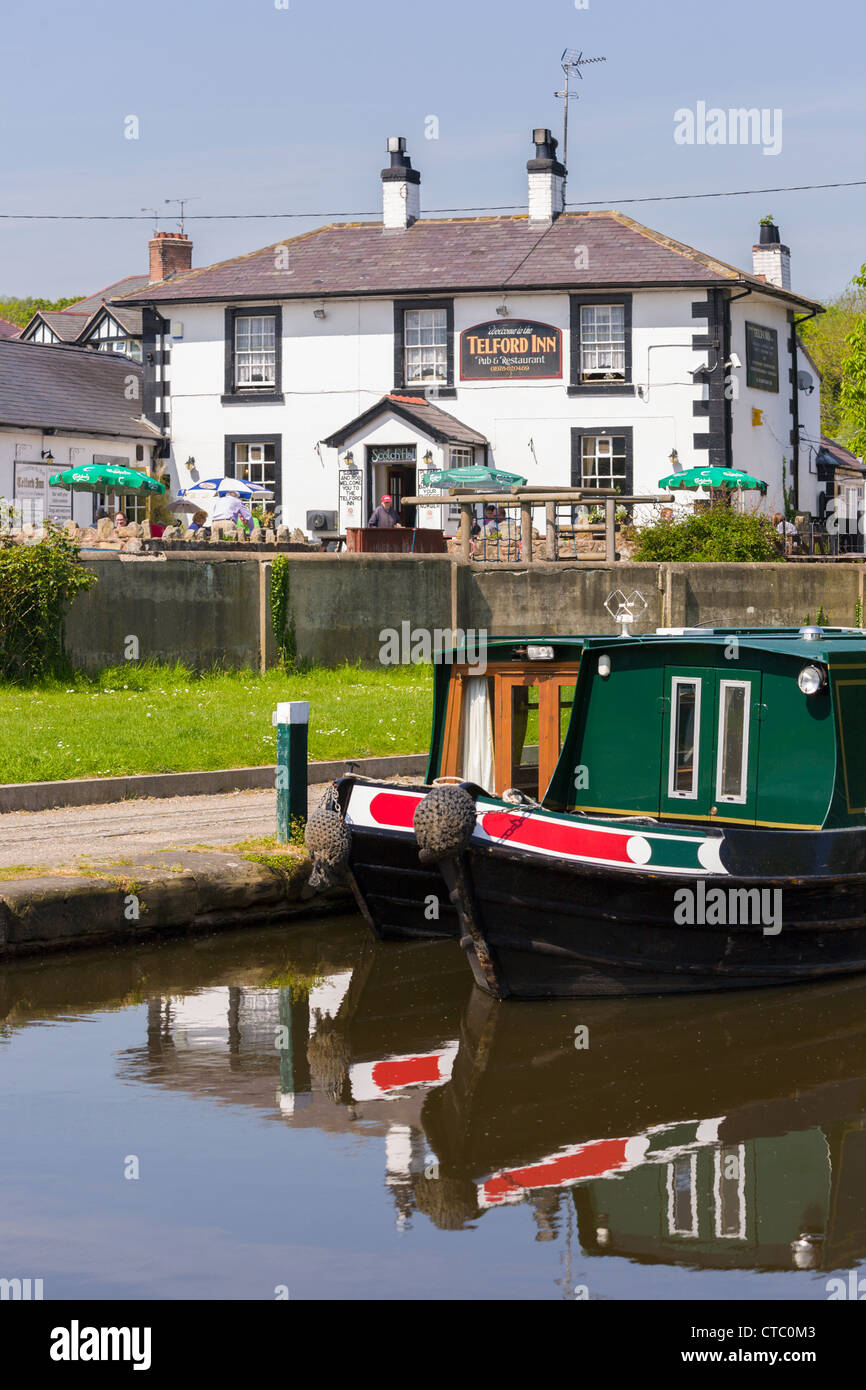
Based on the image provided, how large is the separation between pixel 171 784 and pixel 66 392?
26226 mm

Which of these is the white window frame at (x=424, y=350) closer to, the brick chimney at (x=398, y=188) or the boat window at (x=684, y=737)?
the brick chimney at (x=398, y=188)

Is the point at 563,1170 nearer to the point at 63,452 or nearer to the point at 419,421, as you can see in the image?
the point at 419,421

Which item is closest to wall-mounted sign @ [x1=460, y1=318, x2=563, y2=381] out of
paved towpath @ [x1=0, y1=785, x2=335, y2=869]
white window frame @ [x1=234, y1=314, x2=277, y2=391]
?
white window frame @ [x1=234, y1=314, x2=277, y2=391]

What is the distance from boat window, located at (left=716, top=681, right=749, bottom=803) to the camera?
10766mm

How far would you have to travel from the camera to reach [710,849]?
1004 centimetres

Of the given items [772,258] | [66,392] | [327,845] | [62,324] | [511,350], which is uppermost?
[62,324]

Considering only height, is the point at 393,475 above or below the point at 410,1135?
above

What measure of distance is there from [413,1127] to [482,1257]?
Result: 5.19 feet

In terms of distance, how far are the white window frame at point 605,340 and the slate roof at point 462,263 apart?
62 centimetres

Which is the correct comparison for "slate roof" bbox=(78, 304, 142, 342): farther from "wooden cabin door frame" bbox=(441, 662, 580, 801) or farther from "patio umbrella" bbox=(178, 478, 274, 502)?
"wooden cabin door frame" bbox=(441, 662, 580, 801)

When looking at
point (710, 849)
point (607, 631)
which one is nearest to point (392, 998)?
point (710, 849)

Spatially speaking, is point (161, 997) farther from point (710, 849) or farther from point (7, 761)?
point (7, 761)

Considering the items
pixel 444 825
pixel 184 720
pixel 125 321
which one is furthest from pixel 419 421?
pixel 444 825

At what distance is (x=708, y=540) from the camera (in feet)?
94.7
